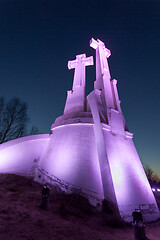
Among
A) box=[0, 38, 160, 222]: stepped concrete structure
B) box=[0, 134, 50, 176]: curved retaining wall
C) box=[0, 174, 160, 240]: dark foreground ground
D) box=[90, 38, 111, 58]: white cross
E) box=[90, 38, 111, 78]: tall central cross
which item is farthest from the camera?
box=[90, 38, 111, 58]: white cross

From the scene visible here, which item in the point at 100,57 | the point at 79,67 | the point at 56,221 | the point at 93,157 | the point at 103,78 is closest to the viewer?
the point at 56,221

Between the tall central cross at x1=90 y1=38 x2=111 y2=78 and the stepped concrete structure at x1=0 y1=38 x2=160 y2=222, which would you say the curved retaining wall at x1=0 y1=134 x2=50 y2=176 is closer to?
the stepped concrete structure at x1=0 y1=38 x2=160 y2=222

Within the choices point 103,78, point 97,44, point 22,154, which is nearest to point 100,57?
point 97,44

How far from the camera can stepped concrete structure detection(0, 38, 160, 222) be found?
336 inches

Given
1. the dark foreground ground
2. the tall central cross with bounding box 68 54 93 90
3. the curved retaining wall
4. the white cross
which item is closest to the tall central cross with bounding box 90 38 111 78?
the white cross

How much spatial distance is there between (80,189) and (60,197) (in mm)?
1346

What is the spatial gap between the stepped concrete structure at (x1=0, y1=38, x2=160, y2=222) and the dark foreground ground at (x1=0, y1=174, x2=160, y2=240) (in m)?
0.85

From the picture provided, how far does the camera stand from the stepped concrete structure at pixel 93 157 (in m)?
8.52

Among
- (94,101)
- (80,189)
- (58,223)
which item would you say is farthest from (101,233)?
(94,101)

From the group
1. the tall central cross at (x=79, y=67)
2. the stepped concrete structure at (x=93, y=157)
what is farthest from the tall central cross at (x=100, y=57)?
the tall central cross at (x=79, y=67)

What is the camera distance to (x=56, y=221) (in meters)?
5.64

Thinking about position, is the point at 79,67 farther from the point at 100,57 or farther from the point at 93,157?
the point at 93,157

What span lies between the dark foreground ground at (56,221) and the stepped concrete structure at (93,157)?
0.85 m

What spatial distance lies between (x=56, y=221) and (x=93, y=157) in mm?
5272
